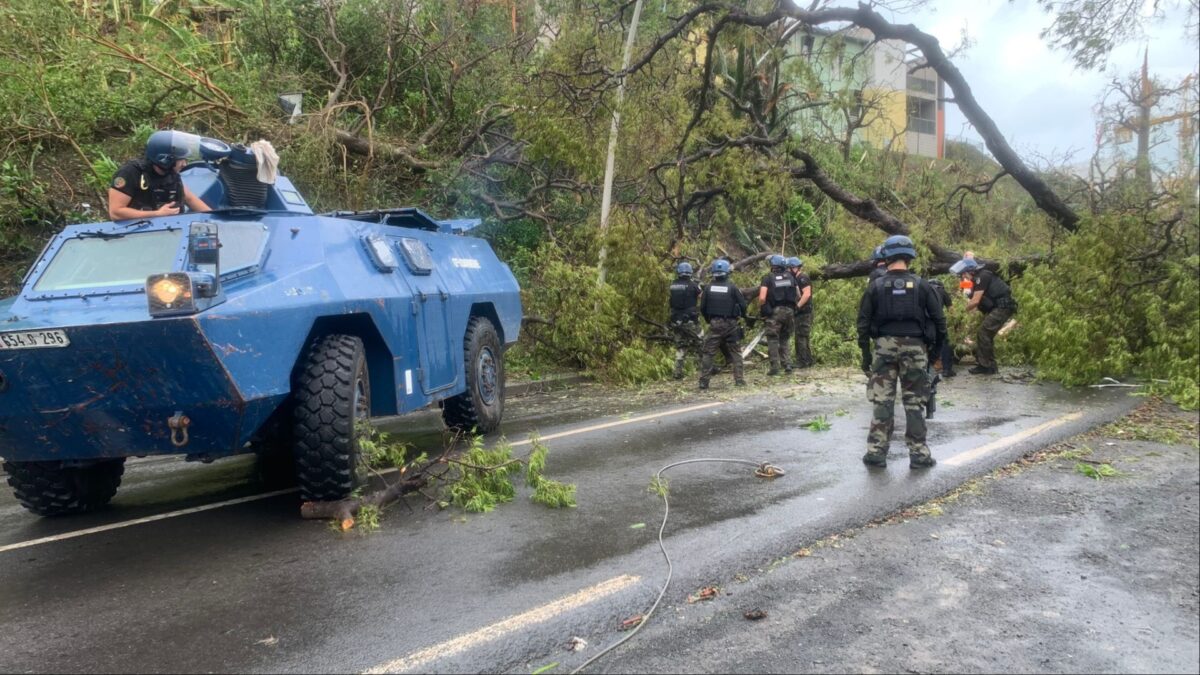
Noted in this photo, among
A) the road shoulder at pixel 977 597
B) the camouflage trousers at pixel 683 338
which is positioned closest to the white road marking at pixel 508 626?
the road shoulder at pixel 977 597

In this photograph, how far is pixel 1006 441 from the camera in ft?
24.3

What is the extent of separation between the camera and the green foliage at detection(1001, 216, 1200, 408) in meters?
9.30

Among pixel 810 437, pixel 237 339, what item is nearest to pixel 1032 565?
pixel 810 437

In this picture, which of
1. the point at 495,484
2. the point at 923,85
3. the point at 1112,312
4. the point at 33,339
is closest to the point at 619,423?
the point at 495,484

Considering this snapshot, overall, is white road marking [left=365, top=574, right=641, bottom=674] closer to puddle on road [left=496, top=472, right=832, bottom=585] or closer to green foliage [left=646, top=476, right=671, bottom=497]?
puddle on road [left=496, top=472, right=832, bottom=585]

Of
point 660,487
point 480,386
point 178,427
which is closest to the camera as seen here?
point 178,427

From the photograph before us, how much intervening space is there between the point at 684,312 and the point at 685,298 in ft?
0.69

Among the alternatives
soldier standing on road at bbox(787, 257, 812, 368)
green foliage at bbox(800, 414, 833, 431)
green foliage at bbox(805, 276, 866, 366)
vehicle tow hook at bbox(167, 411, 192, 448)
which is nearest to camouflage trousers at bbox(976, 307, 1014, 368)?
green foliage at bbox(805, 276, 866, 366)

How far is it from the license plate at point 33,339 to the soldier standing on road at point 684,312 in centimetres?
902

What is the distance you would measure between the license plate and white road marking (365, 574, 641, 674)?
8.95ft

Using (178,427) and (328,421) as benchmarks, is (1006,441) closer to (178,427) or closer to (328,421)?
(328,421)

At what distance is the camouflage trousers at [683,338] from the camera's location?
512 inches

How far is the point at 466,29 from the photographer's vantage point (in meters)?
16.7

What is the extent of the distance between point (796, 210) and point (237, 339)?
2056cm
